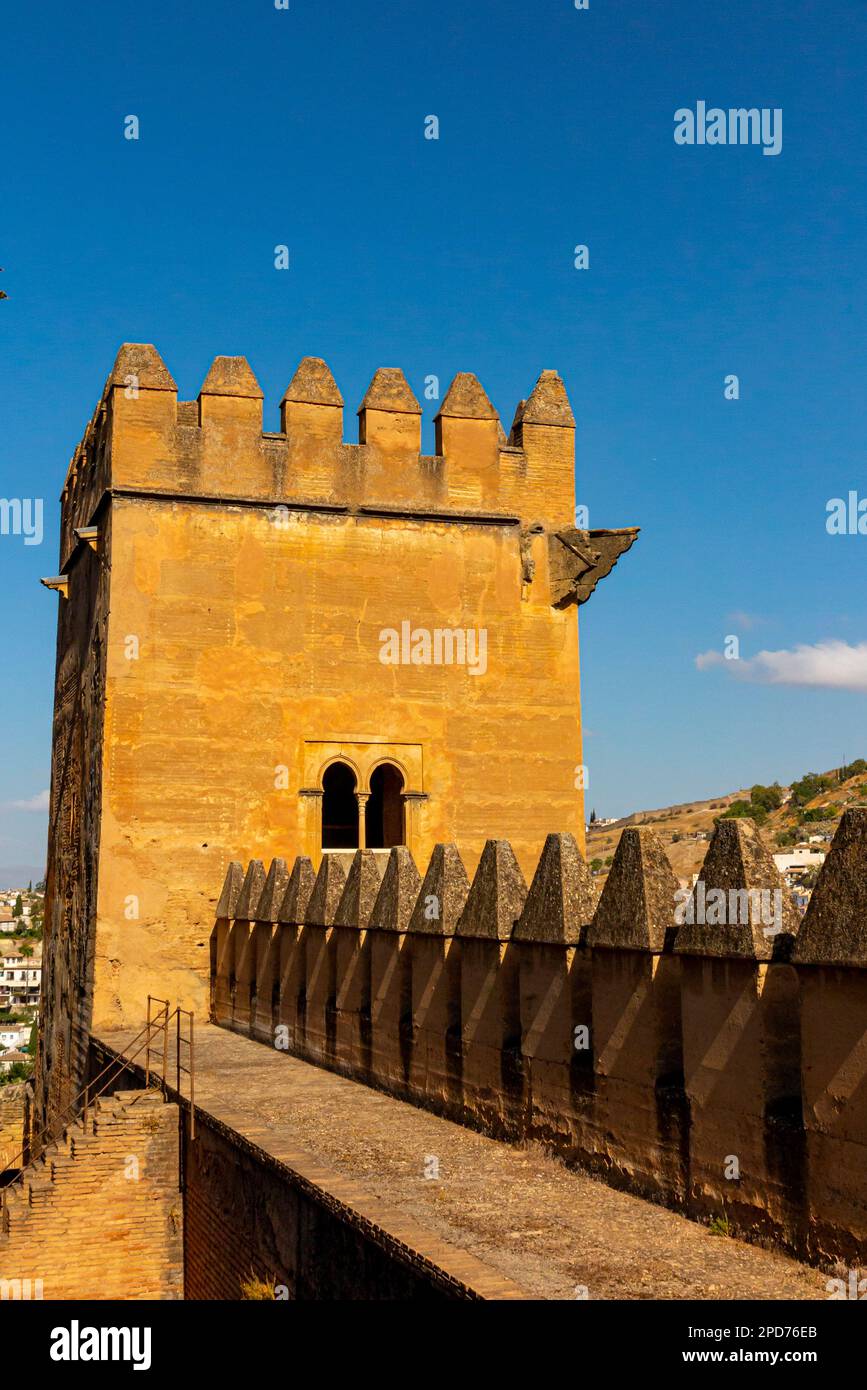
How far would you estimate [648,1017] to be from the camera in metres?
7.66

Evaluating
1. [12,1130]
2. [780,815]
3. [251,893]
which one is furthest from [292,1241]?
[780,815]

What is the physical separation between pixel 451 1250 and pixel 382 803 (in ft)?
39.3

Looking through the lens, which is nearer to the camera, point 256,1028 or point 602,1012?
point 602,1012

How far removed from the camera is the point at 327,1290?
7.90m

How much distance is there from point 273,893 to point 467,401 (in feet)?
23.1

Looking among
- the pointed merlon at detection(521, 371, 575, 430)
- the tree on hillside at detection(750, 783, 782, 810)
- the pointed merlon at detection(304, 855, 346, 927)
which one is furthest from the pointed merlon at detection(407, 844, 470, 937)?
the tree on hillside at detection(750, 783, 782, 810)

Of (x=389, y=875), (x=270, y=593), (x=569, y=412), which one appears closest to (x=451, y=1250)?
(x=389, y=875)

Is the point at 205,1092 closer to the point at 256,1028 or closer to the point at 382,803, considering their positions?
the point at 256,1028

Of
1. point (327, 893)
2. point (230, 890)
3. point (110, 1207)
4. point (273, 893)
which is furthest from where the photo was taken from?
point (230, 890)

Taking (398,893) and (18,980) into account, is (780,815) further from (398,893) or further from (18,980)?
(18,980)

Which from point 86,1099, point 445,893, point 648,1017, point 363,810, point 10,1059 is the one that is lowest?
point 10,1059

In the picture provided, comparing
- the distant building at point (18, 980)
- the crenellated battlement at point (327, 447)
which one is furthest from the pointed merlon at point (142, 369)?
the distant building at point (18, 980)

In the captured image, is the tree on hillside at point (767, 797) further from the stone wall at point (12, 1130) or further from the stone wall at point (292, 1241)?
the stone wall at point (292, 1241)
